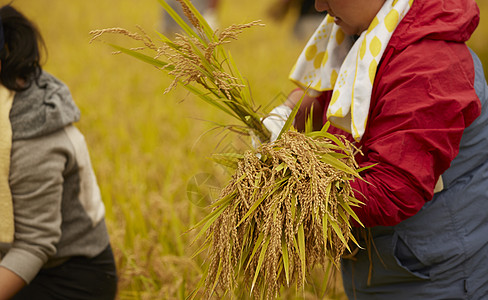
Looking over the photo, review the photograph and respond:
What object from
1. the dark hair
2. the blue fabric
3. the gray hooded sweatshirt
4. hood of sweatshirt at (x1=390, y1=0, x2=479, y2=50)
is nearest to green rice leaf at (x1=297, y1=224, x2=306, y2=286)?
the blue fabric

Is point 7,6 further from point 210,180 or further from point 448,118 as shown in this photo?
point 448,118

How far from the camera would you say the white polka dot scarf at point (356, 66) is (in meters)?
1.04

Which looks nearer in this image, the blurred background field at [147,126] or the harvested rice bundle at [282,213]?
the harvested rice bundle at [282,213]

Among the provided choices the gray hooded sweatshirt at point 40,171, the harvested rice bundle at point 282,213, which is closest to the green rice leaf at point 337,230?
the harvested rice bundle at point 282,213

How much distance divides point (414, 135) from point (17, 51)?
3.34ft

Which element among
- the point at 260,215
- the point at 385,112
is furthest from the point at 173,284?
the point at 385,112

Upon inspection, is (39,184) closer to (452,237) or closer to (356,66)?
(356,66)

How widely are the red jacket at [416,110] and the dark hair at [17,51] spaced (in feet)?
2.92

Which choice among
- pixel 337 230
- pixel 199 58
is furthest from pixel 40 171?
pixel 337 230

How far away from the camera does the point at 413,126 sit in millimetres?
984

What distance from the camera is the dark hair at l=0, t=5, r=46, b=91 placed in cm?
140

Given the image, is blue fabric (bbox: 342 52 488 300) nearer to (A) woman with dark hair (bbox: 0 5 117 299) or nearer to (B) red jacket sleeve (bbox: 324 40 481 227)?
(B) red jacket sleeve (bbox: 324 40 481 227)

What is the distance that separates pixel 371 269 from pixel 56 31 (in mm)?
5359

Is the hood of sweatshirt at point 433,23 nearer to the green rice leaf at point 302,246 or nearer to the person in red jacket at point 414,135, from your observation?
the person in red jacket at point 414,135
